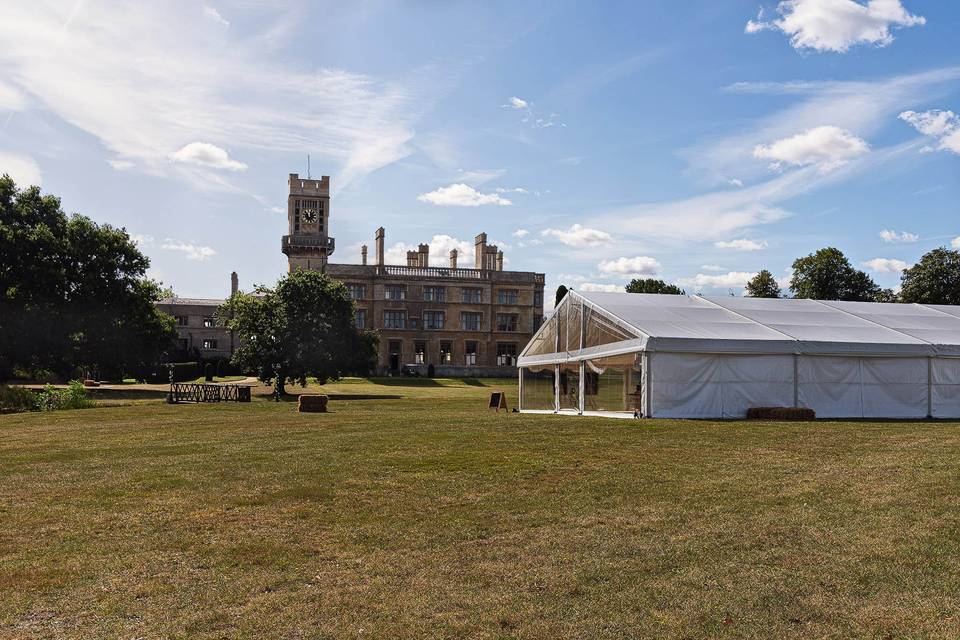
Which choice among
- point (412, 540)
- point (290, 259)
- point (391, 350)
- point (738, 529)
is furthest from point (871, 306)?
point (290, 259)

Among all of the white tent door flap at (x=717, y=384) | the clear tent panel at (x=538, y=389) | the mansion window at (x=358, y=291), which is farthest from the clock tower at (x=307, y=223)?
the white tent door flap at (x=717, y=384)

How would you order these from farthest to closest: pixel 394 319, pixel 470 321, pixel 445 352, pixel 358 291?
pixel 470 321, pixel 445 352, pixel 394 319, pixel 358 291

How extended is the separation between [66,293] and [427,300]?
150 ft

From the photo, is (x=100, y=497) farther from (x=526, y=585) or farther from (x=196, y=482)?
(x=526, y=585)

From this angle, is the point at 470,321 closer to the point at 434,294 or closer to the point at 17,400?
the point at 434,294

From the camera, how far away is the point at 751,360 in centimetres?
2194

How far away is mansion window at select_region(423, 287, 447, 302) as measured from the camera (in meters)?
83.7

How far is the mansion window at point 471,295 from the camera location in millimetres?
84750

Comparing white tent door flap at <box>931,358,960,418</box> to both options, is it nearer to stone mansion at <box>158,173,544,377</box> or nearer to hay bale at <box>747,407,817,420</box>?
hay bale at <box>747,407,817,420</box>

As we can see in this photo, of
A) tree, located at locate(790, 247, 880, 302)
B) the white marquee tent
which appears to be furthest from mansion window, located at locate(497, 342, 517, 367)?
the white marquee tent

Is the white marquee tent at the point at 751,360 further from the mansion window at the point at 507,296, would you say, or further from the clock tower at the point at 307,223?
the clock tower at the point at 307,223

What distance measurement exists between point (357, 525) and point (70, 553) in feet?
8.33

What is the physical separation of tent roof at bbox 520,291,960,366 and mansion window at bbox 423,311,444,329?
179ft

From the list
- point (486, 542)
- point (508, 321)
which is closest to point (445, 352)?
point (508, 321)
